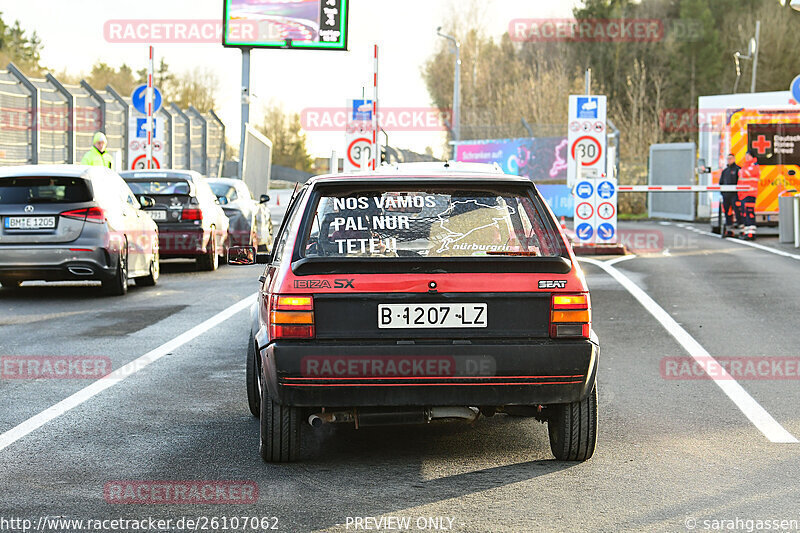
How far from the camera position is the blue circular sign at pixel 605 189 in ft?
73.4

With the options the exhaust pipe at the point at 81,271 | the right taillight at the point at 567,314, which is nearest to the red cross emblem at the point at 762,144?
the exhaust pipe at the point at 81,271

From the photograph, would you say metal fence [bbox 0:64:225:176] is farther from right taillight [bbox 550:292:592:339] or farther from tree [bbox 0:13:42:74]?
tree [bbox 0:13:42:74]

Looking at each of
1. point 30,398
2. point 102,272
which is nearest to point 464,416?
point 30,398

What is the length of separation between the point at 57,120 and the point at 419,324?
24821mm

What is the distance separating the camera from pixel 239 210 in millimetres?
22172

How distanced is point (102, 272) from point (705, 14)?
2855 inches

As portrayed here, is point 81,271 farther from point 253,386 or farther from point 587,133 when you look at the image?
point 587,133

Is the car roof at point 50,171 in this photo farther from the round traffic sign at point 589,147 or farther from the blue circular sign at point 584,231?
the blue circular sign at point 584,231

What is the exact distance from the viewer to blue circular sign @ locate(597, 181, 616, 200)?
73.4 ft

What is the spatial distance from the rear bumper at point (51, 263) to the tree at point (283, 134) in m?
64.0

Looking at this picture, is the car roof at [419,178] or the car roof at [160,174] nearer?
the car roof at [419,178]

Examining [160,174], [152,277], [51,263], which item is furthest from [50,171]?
[160,174]

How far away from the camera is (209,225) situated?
19516 millimetres

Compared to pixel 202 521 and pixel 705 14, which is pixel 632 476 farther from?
pixel 705 14
